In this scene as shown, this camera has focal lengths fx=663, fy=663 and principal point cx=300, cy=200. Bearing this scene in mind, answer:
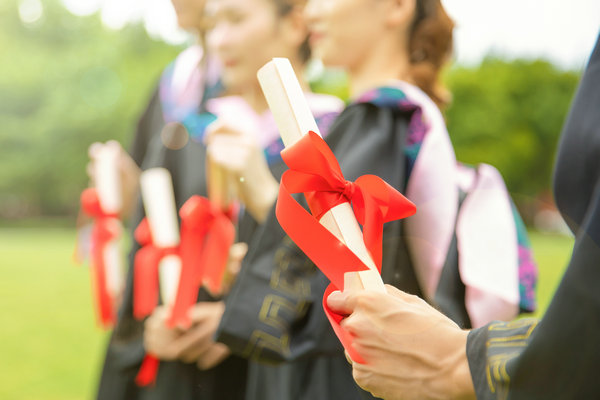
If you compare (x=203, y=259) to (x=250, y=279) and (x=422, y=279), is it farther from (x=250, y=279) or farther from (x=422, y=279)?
(x=422, y=279)

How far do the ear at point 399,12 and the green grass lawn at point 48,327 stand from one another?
0.31 metres

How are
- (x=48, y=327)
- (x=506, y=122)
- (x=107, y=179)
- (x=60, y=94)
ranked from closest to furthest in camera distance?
(x=107, y=179), (x=48, y=327), (x=506, y=122), (x=60, y=94)

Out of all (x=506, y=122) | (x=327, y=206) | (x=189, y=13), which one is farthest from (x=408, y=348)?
(x=506, y=122)

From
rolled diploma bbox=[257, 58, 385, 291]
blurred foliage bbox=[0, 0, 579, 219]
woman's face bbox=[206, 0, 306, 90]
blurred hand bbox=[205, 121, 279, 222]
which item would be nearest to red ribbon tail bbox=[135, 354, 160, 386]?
blurred hand bbox=[205, 121, 279, 222]

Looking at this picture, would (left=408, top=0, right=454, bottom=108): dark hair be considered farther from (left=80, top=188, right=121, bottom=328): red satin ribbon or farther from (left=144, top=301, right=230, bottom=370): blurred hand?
(left=80, top=188, right=121, bottom=328): red satin ribbon

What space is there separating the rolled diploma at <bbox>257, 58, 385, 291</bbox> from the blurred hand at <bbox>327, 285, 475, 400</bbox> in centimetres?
1

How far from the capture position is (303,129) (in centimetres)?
36

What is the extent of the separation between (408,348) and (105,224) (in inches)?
34.2

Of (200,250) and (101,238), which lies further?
(101,238)

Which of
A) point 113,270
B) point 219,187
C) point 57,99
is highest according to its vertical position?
point 219,187

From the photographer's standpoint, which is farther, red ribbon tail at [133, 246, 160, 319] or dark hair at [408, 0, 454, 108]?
red ribbon tail at [133, 246, 160, 319]

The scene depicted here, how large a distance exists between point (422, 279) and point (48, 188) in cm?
1238

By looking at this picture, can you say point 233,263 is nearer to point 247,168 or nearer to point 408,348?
point 247,168

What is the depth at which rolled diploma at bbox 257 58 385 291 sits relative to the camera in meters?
0.34
